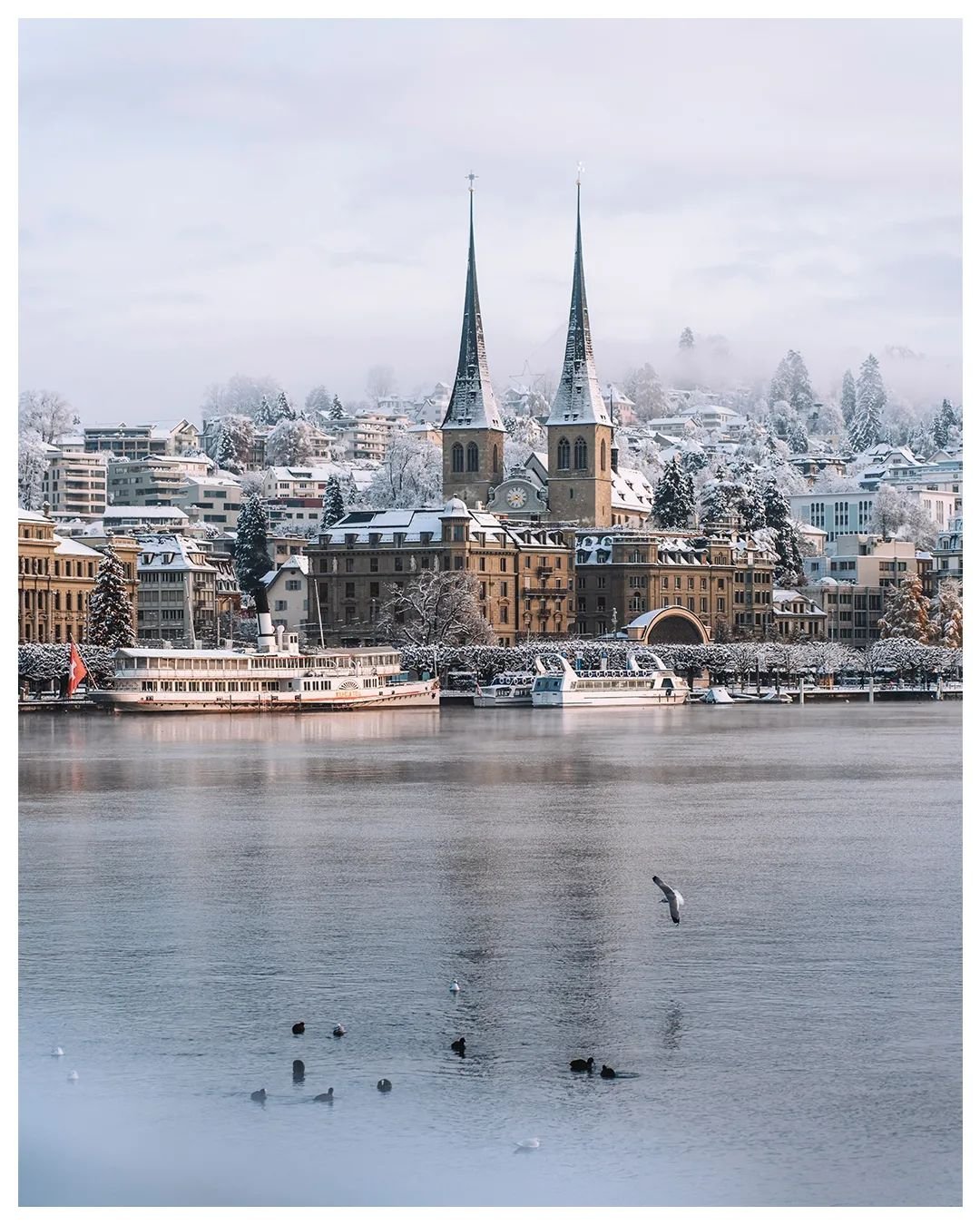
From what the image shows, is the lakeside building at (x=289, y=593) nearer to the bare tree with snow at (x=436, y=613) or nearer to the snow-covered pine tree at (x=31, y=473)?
the bare tree with snow at (x=436, y=613)

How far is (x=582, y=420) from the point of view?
11025cm

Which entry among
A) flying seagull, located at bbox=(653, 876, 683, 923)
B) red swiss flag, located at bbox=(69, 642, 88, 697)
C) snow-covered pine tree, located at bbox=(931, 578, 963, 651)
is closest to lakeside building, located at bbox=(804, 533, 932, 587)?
snow-covered pine tree, located at bbox=(931, 578, 963, 651)

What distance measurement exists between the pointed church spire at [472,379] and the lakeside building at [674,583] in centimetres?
775

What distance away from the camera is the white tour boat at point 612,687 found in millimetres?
87062

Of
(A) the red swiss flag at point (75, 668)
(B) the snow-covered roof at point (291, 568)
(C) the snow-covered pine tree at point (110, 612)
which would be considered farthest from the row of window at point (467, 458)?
(A) the red swiss flag at point (75, 668)

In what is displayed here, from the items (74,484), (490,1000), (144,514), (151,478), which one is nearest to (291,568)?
(144,514)

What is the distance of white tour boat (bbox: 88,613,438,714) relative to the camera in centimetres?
8031

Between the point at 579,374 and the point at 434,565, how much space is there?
564 inches

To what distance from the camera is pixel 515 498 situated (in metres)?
111

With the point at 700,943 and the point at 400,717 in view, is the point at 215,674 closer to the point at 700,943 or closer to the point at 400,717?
the point at 400,717

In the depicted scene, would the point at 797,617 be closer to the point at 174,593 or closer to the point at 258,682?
the point at 174,593

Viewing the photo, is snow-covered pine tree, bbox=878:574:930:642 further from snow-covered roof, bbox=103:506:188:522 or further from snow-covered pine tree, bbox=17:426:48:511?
snow-covered pine tree, bbox=17:426:48:511

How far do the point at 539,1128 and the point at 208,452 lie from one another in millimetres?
161695
